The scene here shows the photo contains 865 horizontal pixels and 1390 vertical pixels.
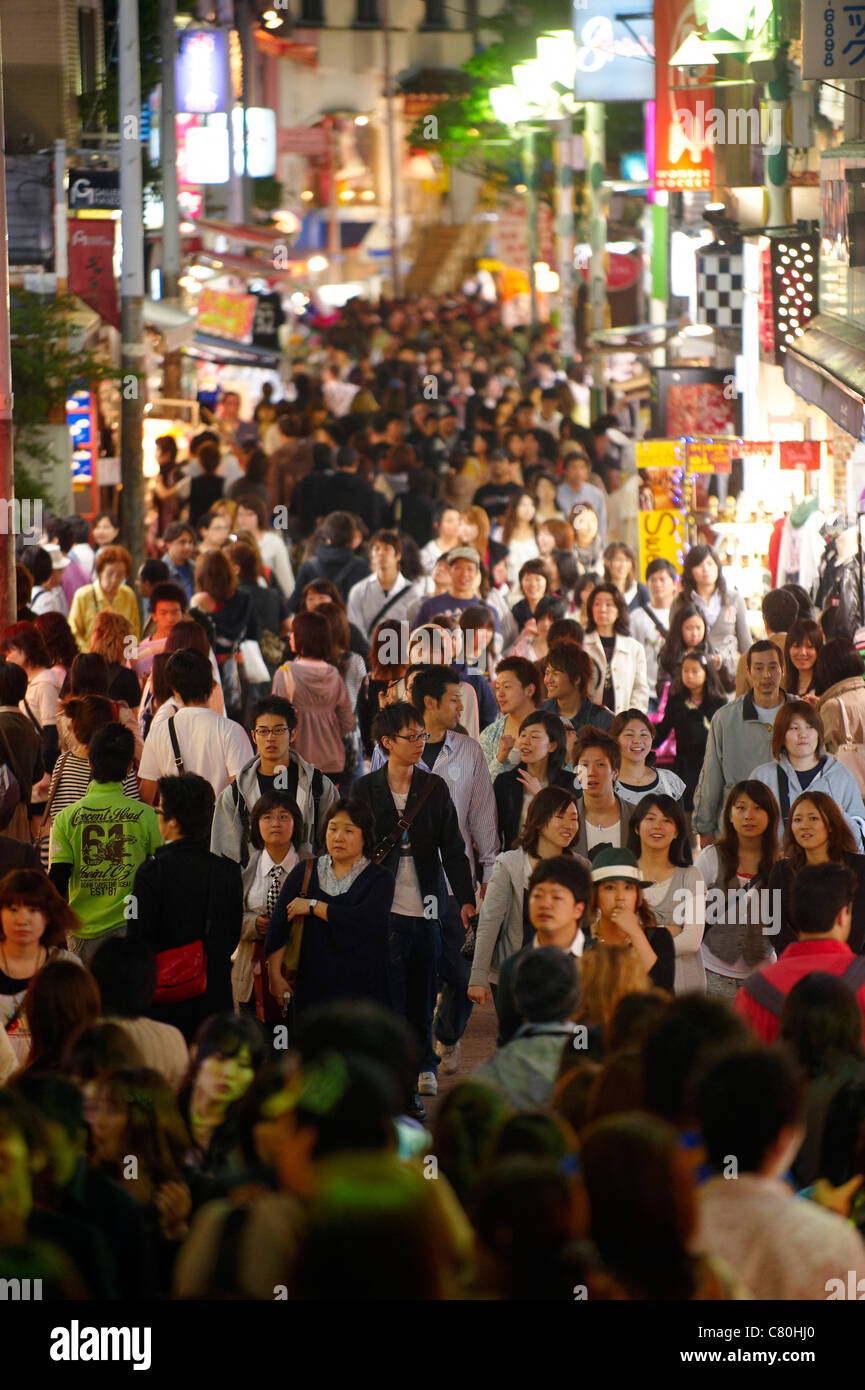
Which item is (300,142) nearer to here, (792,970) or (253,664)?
(253,664)

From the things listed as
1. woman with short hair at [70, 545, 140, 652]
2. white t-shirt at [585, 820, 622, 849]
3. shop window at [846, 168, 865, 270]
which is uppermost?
shop window at [846, 168, 865, 270]

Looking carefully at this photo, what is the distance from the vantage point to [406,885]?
855cm

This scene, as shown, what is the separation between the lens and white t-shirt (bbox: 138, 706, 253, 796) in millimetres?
9250

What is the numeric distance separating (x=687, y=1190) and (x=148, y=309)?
19781 millimetres

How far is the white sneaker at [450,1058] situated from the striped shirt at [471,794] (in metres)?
0.73

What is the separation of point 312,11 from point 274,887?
3029 inches

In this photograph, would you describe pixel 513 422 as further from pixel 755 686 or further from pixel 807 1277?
pixel 807 1277

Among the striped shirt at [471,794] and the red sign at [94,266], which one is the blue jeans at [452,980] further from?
the red sign at [94,266]

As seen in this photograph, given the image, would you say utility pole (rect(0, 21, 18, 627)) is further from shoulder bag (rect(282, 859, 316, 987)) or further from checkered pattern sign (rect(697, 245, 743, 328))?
checkered pattern sign (rect(697, 245, 743, 328))

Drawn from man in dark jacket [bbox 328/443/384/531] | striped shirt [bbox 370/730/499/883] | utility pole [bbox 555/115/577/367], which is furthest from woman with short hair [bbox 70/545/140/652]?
utility pole [bbox 555/115/577/367]

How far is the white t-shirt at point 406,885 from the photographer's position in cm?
853

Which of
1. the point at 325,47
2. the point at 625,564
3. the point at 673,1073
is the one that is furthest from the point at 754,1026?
the point at 325,47

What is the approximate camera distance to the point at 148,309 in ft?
74.7

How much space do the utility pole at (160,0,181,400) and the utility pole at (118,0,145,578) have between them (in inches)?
168
